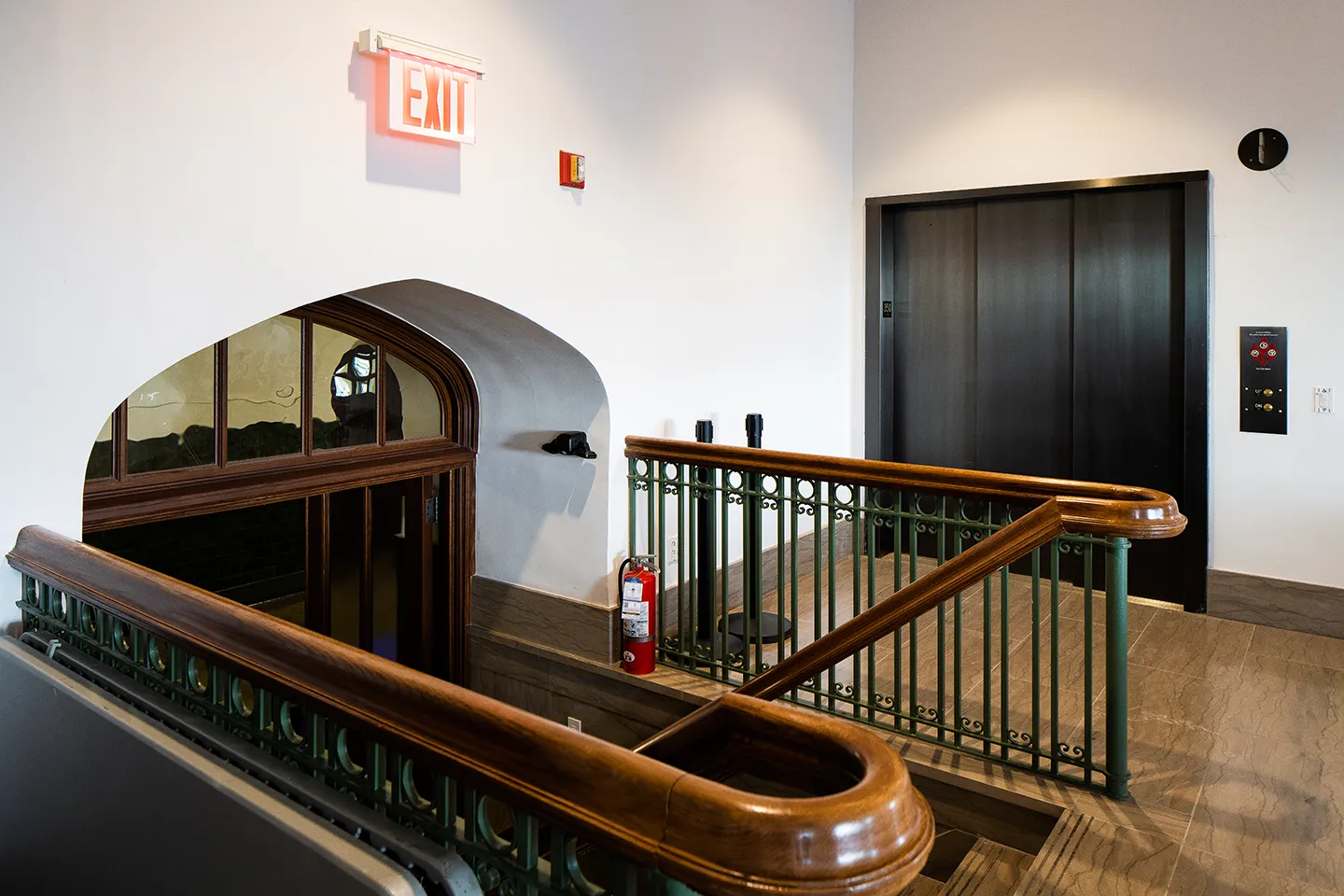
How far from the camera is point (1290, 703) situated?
3.49 meters

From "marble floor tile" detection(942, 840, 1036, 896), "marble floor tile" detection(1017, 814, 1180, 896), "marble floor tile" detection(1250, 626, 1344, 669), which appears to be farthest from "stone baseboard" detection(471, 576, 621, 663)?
"marble floor tile" detection(1250, 626, 1344, 669)

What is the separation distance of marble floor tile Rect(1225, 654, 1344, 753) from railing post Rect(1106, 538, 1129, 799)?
780 millimetres

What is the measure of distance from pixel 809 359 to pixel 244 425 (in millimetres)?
2886

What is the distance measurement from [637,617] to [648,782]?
289cm

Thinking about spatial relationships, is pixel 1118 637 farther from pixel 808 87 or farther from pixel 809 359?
pixel 808 87

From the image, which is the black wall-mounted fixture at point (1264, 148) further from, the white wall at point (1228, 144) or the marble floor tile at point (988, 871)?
the marble floor tile at point (988, 871)

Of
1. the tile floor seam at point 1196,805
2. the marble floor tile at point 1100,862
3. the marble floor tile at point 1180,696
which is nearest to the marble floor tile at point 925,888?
the marble floor tile at point 1100,862

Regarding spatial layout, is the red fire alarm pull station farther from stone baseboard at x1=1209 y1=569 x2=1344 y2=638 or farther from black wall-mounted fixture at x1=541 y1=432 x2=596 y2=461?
stone baseboard at x1=1209 y1=569 x2=1344 y2=638

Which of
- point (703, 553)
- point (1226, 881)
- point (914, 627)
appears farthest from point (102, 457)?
point (1226, 881)

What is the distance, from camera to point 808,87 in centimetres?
504

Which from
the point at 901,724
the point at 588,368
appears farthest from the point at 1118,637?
the point at 588,368

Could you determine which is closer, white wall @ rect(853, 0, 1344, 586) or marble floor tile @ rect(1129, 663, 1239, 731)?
marble floor tile @ rect(1129, 663, 1239, 731)

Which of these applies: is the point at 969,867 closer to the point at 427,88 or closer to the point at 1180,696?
the point at 1180,696

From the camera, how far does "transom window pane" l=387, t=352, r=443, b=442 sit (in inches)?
159
